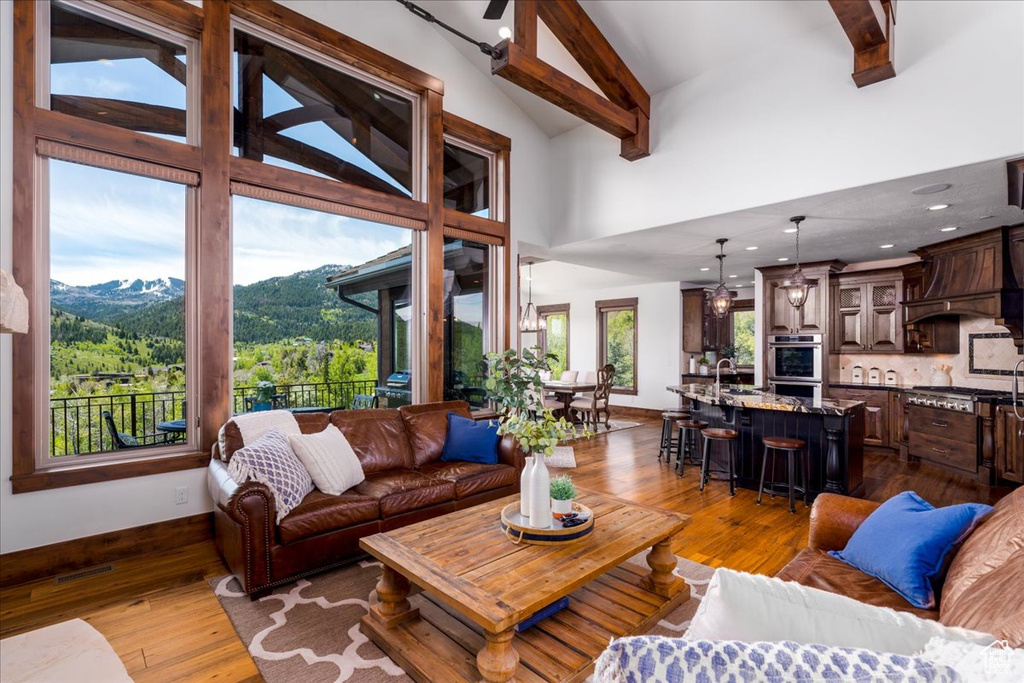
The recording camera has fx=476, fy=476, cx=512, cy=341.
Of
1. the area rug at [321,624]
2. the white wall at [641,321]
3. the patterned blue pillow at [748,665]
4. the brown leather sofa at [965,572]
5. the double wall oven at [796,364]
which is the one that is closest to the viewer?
the patterned blue pillow at [748,665]

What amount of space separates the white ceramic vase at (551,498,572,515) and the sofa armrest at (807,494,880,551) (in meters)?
1.15

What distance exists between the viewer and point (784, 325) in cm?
716

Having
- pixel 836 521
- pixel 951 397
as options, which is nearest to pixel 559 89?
pixel 836 521

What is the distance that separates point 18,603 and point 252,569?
1.33 m

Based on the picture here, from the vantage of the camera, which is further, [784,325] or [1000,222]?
[784,325]

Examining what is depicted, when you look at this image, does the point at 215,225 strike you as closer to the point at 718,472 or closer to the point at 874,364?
the point at 718,472

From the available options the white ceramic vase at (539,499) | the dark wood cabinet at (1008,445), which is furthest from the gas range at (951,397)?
the white ceramic vase at (539,499)

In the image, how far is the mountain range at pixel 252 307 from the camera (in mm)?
→ 3275

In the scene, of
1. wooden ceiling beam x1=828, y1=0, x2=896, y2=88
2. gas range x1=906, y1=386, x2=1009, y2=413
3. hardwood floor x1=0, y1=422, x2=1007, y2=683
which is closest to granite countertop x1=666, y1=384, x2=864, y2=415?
hardwood floor x1=0, y1=422, x2=1007, y2=683

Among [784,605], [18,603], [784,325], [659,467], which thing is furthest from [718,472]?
[18,603]

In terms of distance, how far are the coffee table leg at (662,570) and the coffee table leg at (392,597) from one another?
4.06 ft

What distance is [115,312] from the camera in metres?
3.35

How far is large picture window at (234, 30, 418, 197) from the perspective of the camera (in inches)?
152

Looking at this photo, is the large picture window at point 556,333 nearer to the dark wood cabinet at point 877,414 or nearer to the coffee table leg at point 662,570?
the dark wood cabinet at point 877,414
